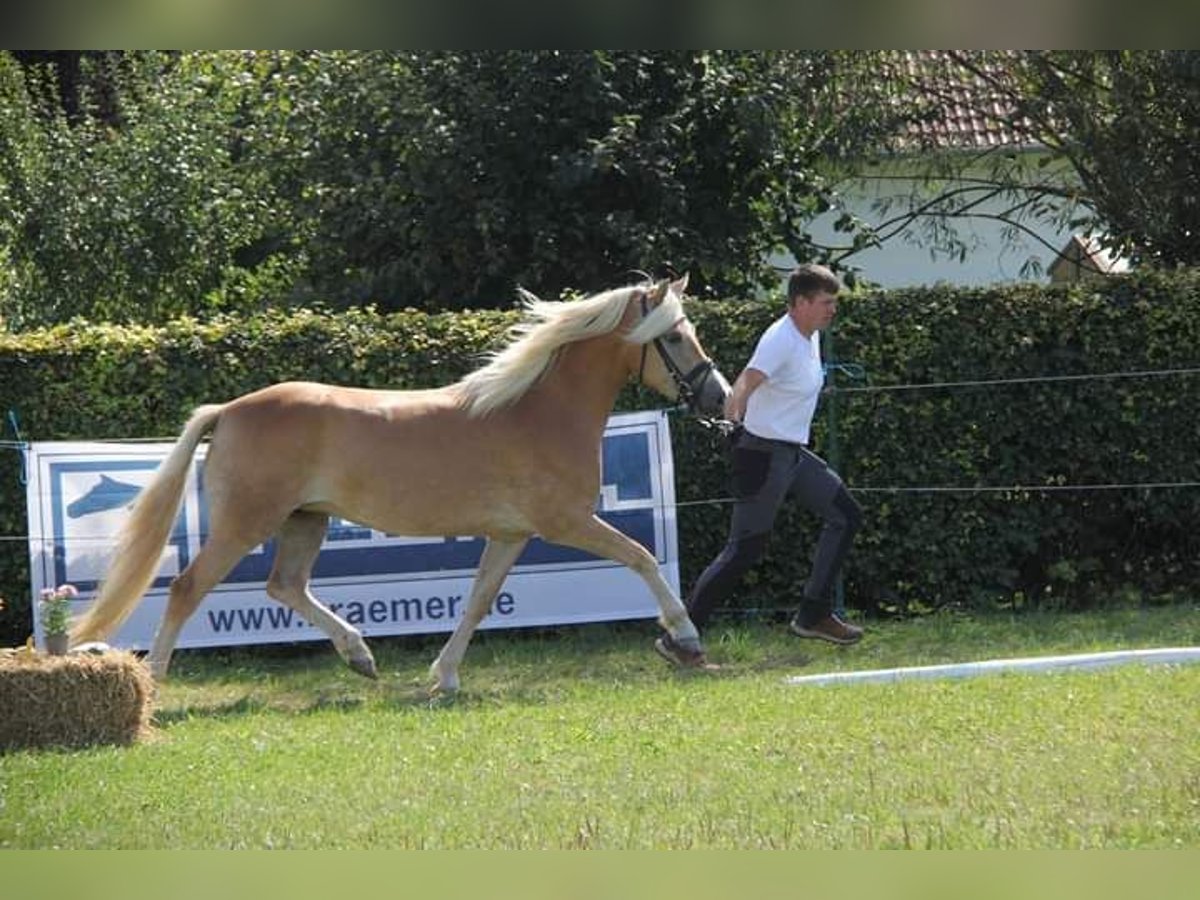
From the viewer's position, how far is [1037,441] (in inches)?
440

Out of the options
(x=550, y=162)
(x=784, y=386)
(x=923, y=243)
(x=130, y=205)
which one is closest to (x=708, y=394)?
(x=784, y=386)

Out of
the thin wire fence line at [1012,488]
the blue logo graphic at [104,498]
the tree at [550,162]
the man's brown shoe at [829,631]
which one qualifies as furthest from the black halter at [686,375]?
the tree at [550,162]

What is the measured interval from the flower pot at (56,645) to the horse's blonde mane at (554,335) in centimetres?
236

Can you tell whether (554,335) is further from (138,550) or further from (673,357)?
(138,550)

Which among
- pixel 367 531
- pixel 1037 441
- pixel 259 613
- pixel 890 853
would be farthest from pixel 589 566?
pixel 890 853

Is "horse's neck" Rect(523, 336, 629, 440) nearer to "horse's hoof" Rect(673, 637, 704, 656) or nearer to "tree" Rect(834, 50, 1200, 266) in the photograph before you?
"horse's hoof" Rect(673, 637, 704, 656)

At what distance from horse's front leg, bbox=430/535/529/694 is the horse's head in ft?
3.58

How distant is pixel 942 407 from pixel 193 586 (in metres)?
5.08

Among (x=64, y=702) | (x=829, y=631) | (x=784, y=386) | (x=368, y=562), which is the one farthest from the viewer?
(x=368, y=562)

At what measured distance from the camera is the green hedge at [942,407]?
35.9 feet

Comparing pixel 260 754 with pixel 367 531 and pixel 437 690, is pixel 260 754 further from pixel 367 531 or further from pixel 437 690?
pixel 367 531

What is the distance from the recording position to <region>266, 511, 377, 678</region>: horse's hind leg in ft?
29.1

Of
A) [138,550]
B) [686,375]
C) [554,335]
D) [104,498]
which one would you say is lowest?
[104,498]

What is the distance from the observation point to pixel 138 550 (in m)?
8.41
